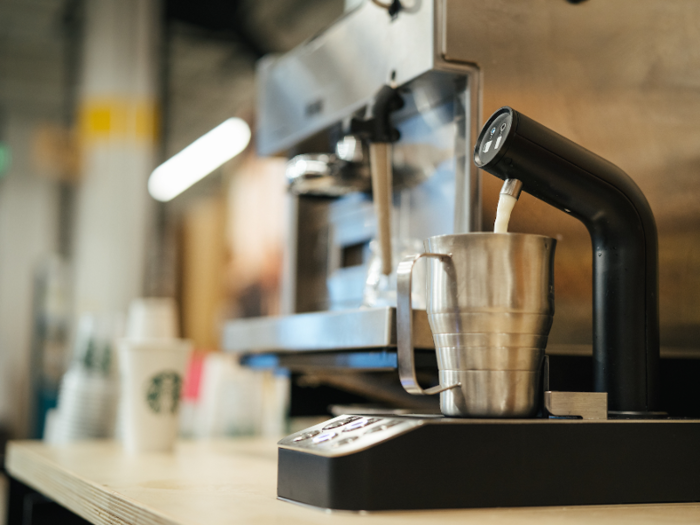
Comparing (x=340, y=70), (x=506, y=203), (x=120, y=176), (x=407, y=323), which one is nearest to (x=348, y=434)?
(x=407, y=323)

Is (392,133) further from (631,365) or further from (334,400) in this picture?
(334,400)

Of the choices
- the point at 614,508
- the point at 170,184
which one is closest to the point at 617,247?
the point at 614,508

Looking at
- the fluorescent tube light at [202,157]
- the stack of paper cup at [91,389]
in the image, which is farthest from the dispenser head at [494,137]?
the fluorescent tube light at [202,157]

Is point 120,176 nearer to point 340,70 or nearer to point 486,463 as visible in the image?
point 340,70

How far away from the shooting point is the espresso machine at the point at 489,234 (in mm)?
669

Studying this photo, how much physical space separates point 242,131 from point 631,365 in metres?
4.22

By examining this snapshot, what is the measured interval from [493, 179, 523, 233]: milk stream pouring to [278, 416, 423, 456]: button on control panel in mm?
191

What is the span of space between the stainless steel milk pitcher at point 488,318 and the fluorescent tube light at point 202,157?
13.6 feet

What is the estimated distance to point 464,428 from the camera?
25.9 inches

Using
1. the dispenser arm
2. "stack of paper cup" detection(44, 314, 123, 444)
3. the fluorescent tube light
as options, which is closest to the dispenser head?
the dispenser arm

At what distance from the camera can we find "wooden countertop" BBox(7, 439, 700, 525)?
0.61 meters

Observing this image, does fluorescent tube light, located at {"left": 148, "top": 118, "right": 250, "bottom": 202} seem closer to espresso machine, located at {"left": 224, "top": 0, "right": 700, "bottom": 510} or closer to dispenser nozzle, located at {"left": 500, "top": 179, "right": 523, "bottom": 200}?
espresso machine, located at {"left": 224, "top": 0, "right": 700, "bottom": 510}

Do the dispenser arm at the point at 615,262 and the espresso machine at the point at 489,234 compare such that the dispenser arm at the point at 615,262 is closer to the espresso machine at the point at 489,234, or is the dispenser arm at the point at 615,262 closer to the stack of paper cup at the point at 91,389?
the espresso machine at the point at 489,234

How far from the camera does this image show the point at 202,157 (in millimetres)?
5023
